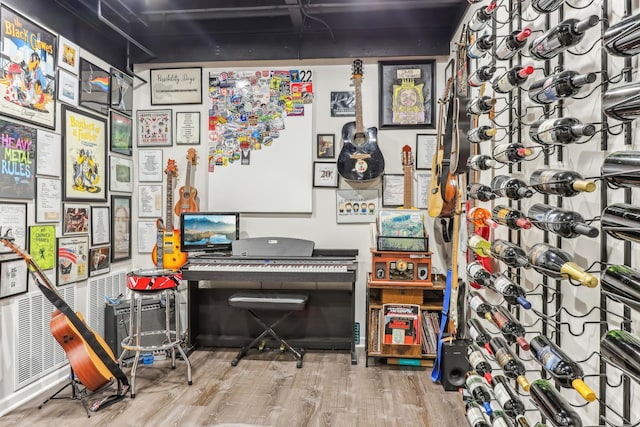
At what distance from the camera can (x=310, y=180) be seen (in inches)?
144

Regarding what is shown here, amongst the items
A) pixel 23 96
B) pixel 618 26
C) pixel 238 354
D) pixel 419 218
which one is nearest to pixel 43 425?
pixel 238 354

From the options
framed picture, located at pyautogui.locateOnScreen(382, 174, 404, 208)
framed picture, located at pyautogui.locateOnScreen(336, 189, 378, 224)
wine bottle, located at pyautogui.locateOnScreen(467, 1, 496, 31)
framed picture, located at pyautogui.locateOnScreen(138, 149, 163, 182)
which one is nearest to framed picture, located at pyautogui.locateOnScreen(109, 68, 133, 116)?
framed picture, located at pyautogui.locateOnScreen(138, 149, 163, 182)

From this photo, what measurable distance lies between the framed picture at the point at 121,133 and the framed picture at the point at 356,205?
195cm

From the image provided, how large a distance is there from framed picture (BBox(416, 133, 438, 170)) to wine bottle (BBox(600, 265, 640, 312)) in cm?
268

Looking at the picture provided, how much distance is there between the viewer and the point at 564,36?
1.16 m

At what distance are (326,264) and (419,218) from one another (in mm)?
804

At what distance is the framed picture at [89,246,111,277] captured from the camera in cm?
320

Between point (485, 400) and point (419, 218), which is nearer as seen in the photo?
point (485, 400)

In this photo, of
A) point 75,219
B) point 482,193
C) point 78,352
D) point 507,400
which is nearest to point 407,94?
point 482,193

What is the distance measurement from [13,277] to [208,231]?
1.38m

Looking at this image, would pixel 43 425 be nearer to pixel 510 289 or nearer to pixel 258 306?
pixel 258 306

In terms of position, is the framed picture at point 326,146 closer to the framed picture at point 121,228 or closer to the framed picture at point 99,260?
the framed picture at point 121,228

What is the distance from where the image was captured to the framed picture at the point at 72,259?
2.89 meters

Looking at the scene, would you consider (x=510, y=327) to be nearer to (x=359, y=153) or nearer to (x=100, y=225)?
(x=359, y=153)
